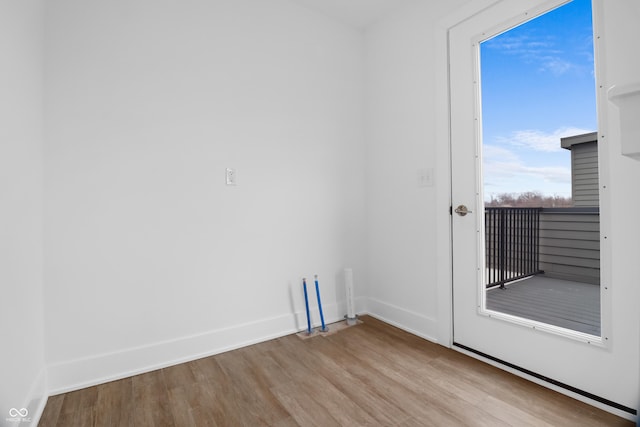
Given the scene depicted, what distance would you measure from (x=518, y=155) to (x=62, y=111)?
99.3 inches

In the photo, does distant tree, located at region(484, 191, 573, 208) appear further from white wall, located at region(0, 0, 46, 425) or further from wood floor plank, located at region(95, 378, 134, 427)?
white wall, located at region(0, 0, 46, 425)

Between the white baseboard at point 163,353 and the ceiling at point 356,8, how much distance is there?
241 cm

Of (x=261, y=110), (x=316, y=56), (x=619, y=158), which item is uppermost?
(x=316, y=56)

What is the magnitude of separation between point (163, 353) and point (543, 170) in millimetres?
2407

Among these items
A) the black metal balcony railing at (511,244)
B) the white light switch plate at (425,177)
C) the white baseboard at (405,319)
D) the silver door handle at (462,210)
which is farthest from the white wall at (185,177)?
the black metal balcony railing at (511,244)

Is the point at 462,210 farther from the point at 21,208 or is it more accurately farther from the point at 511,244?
the point at 21,208

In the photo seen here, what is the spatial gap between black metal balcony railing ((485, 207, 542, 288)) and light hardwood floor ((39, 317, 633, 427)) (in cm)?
56

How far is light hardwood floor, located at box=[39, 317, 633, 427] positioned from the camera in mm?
1399

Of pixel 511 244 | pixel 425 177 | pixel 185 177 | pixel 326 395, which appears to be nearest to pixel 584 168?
pixel 511 244

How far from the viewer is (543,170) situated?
5.47 ft

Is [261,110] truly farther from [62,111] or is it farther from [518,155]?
[518,155]

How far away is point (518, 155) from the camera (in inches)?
70.6

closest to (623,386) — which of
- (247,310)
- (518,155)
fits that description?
(518,155)

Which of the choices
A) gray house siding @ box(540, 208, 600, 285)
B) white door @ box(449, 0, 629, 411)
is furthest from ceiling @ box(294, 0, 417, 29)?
gray house siding @ box(540, 208, 600, 285)
